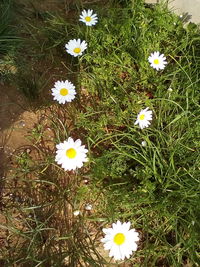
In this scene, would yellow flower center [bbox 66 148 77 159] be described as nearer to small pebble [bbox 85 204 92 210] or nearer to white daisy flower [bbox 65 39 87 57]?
small pebble [bbox 85 204 92 210]

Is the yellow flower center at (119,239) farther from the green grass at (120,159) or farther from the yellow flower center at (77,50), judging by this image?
the yellow flower center at (77,50)

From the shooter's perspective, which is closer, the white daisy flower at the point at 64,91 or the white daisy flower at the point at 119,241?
the white daisy flower at the point at 119,241

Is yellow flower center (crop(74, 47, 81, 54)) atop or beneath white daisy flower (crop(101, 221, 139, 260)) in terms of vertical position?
atop

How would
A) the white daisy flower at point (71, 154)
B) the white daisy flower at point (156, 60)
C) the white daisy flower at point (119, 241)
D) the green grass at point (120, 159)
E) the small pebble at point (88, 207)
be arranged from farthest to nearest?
the white daisy flower at point (156, 60) → the small pebble at point (88, 207) → the green grass at point (120, 159) → the white daisy flower at point (71, 154) → the white daisy flower at point (119, 241)

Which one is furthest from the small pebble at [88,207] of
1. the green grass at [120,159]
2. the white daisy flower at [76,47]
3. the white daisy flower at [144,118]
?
the white daisy flower at [76,47]

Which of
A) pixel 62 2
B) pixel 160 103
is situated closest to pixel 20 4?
pixel 62 2

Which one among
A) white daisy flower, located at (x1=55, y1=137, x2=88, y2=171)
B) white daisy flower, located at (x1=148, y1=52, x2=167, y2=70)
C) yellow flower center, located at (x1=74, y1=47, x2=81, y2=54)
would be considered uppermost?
yellow flower center, located at (x1=74, y1=47, x2=81, y2=54)

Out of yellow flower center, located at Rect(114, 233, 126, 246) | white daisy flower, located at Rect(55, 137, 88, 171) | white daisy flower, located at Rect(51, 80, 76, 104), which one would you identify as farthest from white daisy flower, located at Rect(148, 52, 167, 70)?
yellow flower center, located at Rect(114, 233, 126, 246)
